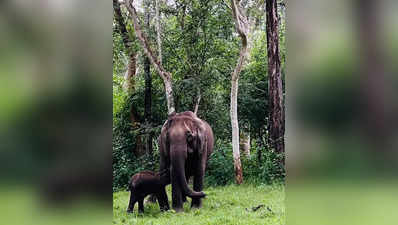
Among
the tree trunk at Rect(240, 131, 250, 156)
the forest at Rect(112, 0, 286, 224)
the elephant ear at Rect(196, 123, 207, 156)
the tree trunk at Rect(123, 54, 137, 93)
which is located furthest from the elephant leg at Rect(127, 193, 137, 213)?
the tree trunk at Rect(123, 54, 137, 93)

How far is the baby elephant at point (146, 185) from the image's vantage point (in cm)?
552

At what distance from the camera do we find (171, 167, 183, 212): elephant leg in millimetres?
5439

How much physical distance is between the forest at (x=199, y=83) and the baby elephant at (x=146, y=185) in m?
3.11

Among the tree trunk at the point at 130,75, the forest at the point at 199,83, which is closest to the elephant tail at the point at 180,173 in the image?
the forest at the point at 199,83

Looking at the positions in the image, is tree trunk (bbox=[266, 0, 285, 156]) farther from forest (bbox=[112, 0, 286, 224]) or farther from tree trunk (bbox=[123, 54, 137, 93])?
tree trunk (bbox=[123, 54, 137, 93])

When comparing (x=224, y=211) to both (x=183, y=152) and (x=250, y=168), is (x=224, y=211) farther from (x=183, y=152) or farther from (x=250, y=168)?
(x=250, y=168)

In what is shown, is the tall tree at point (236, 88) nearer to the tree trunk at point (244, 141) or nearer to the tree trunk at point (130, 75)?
the tree trunk at point (244, 141)

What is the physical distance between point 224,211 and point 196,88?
4076 mm

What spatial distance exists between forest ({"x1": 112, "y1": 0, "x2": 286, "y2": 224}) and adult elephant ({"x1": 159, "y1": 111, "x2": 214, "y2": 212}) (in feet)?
8.04

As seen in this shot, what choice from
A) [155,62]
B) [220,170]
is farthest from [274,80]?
[155,62]

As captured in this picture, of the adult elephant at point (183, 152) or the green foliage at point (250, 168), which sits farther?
the green foliage at point (250, 168)
